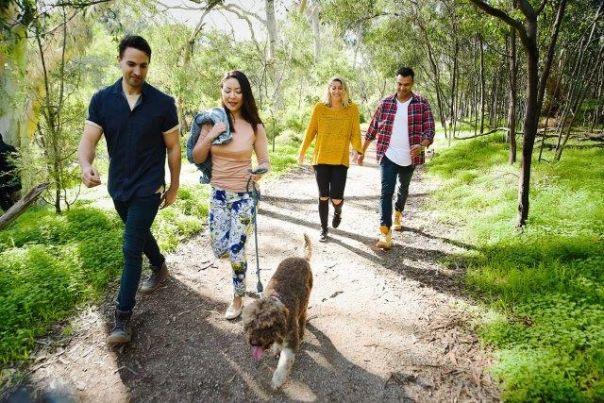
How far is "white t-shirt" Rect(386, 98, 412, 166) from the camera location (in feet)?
16.5

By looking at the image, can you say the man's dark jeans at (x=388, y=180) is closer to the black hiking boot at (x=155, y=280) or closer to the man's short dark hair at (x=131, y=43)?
the black hiking boot at (x=155, y=280)

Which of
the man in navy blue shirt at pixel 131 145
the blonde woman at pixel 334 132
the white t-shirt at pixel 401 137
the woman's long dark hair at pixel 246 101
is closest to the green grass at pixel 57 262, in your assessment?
the man in navy blue shirt at pixel 131 145

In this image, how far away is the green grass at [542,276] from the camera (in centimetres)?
280

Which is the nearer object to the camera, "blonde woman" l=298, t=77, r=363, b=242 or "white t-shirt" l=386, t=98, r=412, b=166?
"white t-shirt" l=386, t=98, r=412, b=166

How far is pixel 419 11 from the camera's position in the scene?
1616 cm

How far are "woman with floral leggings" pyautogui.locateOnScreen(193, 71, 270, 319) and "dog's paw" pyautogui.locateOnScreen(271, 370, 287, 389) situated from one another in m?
1.06

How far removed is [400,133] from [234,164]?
2.57m

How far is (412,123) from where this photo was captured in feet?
16.3

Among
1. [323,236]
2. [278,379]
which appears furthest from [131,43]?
[323,236]

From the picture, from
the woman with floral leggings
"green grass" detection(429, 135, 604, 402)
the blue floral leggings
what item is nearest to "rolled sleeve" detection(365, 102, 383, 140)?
"green grass" detection(429, 135, 604, 402)

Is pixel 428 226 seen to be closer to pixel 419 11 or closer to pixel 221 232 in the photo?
pixel 221 232

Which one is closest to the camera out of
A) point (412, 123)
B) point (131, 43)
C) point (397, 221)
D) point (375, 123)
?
point (131, 43)

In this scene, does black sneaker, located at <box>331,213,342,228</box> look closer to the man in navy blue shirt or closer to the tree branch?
the man in navy blue shirt

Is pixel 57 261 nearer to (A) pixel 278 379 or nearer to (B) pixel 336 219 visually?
(A) pixel 278 379
